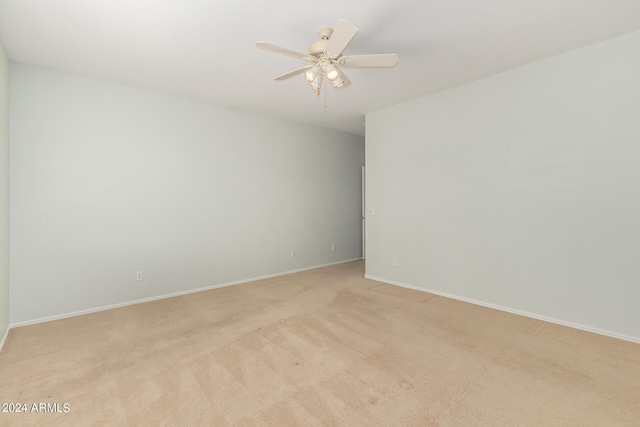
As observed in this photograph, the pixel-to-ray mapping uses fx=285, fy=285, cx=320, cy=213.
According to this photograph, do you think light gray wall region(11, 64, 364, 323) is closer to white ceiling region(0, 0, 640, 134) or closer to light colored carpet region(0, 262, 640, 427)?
white ceiling region(0, 0, 640, 134)

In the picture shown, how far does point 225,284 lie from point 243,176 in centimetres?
171

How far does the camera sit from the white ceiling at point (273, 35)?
2.14 meters

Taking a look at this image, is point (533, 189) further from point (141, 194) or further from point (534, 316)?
point (141, 194)

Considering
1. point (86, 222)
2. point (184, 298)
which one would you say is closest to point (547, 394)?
point (184, 298)

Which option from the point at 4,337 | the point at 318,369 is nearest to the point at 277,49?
the point at 318,369

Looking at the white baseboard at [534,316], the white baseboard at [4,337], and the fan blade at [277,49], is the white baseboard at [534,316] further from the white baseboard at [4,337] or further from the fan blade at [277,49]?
the white baseboard at [4,337]

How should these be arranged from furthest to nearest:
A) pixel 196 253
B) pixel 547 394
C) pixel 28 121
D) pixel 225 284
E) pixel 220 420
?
pixel 225 284 < pixel 196 253 < pixel 28 121 < pixel 547 394 < pixel 220 420

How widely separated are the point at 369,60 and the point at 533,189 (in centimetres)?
229

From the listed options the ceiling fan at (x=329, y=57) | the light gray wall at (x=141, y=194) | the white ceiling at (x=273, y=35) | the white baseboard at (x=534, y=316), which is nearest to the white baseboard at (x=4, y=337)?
the light gray wall at (x=141, y=194)

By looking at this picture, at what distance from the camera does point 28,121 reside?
9.74ft

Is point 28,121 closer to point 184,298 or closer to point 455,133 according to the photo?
point 184,298

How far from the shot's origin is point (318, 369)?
7.00ft

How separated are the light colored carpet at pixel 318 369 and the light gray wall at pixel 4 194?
0.98 feet

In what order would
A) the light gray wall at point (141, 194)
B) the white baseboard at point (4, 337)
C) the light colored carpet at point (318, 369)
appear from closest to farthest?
the light colored carpet at point (318, 369), the white baseboard at point (4, 337), the light gray wall at point (141, 194)
